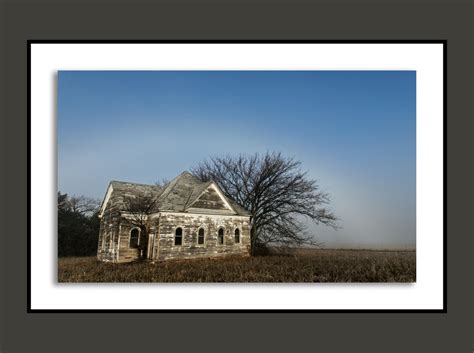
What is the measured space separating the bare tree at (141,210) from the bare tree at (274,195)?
4.33 feet

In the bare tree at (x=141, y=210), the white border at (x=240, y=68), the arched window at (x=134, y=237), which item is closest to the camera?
the white border at (x=240, y=68)

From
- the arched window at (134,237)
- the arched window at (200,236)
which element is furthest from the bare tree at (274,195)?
the arched window at (134,237)

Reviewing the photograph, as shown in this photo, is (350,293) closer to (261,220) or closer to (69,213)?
(261,220)

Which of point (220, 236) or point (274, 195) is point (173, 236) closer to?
point (220, 236)

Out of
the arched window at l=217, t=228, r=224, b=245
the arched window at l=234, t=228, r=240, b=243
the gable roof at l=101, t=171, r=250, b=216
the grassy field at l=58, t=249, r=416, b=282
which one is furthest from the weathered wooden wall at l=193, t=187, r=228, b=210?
the grassy field at l=58, t=249, r=416, b=282

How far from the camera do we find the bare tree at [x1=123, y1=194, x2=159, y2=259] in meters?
9.30

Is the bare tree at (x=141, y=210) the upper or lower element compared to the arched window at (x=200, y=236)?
upper

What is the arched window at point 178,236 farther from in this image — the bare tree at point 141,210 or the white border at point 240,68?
the white border at point 240,68

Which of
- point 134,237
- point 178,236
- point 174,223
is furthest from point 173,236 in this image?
point 134,237

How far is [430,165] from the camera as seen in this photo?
760cm

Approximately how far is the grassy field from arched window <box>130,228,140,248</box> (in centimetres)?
74

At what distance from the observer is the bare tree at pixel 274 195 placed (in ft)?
27.4
